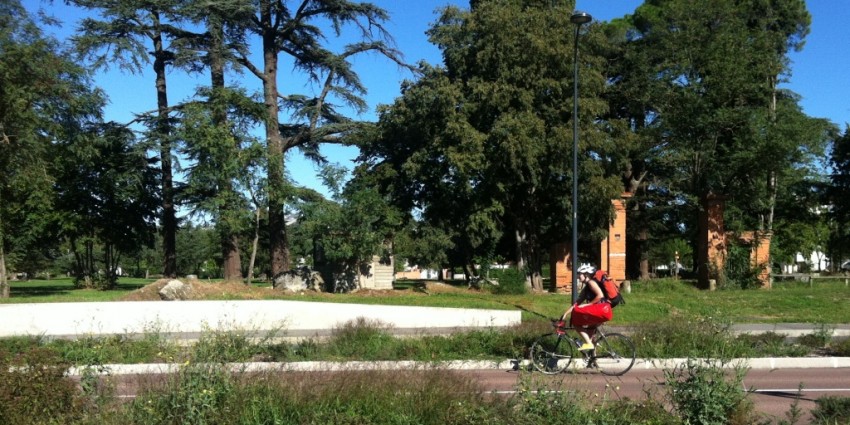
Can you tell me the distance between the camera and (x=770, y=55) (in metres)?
33.9

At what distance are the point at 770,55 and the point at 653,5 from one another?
11.4 m

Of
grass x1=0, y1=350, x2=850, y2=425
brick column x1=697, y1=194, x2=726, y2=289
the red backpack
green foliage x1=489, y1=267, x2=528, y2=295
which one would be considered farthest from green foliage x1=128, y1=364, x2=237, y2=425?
brick column x1=697, y1=194, x2=726, y2=289

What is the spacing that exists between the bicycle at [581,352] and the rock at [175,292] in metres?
15.4

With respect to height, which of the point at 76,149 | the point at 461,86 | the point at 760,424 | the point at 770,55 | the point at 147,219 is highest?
the point at 770,55

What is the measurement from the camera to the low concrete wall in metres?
17.6

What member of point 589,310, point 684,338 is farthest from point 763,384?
point 589,310

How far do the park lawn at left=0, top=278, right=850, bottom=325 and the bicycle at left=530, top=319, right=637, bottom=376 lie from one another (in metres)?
7.18

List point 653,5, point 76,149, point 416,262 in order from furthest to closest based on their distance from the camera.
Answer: point 653,5 → point 416,262 → point 76,149

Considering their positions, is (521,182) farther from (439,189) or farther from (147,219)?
(147,219)

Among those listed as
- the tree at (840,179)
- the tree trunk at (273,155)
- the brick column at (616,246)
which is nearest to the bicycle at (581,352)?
the tree trunk at (273,155)

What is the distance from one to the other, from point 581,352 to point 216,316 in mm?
11680

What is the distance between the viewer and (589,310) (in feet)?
35.4

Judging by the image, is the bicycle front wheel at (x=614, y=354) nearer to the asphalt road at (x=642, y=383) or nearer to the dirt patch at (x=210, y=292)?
the asphalt road at (x=642, y=383)

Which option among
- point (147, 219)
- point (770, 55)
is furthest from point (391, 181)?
point (770, 55)
